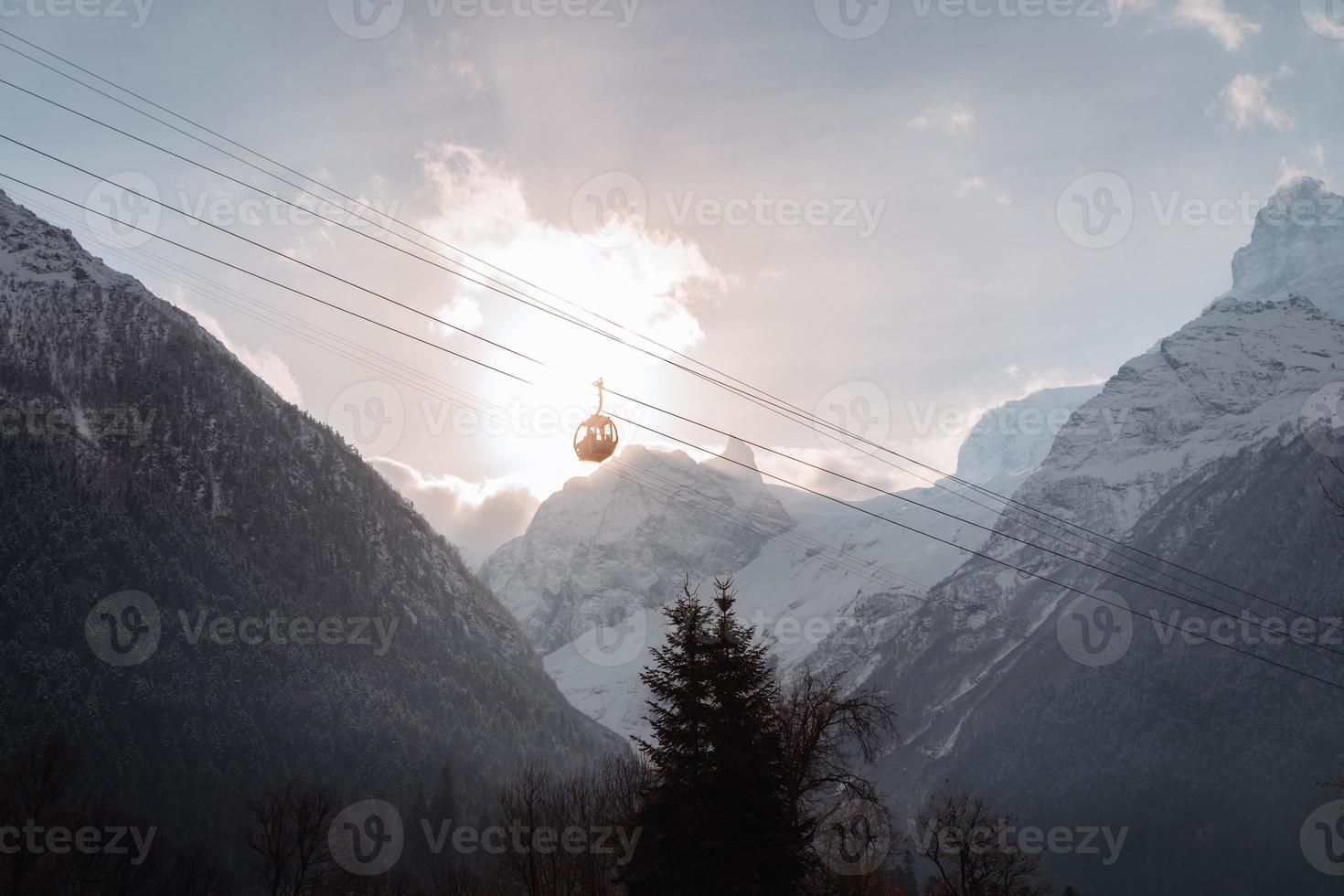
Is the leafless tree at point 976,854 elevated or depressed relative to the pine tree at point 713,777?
depressed

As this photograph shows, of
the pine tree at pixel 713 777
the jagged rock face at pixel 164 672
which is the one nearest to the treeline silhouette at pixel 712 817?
the pine tree at pixel 713 777

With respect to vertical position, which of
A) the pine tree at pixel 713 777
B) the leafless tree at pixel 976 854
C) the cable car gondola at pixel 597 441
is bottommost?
the leafless tree at pixel 976 854

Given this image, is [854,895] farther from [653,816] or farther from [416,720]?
[416,720]

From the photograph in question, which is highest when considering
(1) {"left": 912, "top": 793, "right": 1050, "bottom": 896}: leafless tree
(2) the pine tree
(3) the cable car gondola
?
(3) the cable car gondola

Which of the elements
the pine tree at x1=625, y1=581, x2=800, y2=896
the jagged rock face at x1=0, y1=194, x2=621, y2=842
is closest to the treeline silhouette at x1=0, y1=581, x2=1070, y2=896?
the pine tree at x1=625, y1=581, x2=800, y2=896

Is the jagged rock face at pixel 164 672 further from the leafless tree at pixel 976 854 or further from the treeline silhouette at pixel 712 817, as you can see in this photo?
the leafless tree at pixel 976 854

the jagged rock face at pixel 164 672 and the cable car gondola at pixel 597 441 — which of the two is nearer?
the cable car gondola at pixel 597 441

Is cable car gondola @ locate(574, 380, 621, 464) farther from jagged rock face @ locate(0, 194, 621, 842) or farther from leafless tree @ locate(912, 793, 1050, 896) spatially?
jagged rock face @ locate(0, 194, 621, 842)

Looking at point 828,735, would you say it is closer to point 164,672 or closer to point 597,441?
point 597,441

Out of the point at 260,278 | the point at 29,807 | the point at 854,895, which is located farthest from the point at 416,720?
the point at 260,278
